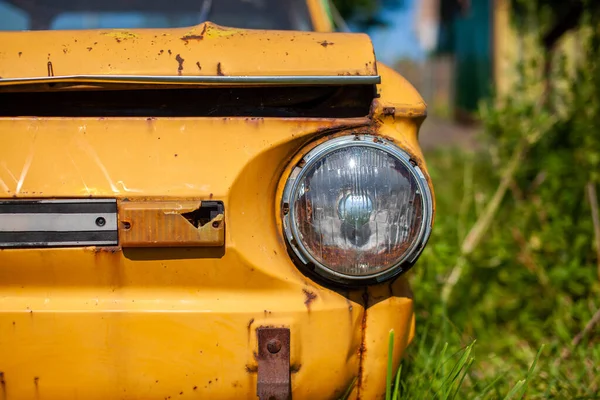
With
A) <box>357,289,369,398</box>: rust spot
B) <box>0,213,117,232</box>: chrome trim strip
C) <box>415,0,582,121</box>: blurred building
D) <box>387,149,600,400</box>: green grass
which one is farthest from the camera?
<box>415,0,582,121</box>: blurred building

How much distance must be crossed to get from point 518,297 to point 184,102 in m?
2.13

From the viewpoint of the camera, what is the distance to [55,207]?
49.2 inches

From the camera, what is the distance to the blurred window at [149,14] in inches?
85.7

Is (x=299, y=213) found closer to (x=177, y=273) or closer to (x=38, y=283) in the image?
(x=177, y=273)

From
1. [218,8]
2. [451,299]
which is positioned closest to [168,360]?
[218,8]

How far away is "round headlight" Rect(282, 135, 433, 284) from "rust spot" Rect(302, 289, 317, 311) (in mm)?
49

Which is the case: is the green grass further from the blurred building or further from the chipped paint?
the blurred building

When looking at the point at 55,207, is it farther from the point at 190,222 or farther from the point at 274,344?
the point at 274,344

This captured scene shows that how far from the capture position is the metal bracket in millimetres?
1267

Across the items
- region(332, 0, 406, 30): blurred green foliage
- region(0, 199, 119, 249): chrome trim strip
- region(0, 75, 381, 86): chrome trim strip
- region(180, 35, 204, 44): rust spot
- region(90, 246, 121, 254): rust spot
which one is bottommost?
region(90, 246, 121, 254): rust spot

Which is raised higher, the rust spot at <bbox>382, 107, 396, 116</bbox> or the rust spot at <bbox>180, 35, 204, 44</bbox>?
the rust spot at <bbox>180, 35, 204, 44</bbox>

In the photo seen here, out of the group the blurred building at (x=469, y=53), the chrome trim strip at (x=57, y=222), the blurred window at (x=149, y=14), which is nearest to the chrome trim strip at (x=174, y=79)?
the chrome trim strip at (x=57, y=222)

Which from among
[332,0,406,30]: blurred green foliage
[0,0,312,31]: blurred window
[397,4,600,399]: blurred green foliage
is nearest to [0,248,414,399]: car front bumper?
[397,4,600,399]: blurred green foliage

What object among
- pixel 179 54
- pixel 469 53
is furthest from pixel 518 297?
pixel 469 53
